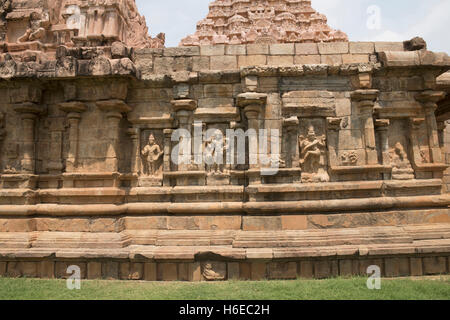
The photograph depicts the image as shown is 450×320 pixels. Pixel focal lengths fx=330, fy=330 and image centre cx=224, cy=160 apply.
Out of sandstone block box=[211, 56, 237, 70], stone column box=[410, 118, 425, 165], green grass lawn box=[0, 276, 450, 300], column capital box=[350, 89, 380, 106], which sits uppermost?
sandstone block box=[211, 56, 237, 70]

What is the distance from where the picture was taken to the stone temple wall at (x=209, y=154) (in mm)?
7605

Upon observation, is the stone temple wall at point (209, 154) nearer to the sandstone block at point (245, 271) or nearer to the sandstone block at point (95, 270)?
the sandstone block at point (95, 270)

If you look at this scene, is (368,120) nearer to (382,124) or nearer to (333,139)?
(382,124)

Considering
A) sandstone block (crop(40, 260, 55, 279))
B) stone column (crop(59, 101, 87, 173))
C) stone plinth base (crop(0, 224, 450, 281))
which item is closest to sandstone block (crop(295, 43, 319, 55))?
stone plinth base (crop(0, 224, 450, 281))

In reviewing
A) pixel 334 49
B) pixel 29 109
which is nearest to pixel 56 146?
pixel 29 109

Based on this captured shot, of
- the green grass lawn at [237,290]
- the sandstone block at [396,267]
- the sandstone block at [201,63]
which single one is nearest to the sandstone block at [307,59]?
the sandstone block at [201,63]

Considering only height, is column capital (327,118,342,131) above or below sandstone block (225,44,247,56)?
below

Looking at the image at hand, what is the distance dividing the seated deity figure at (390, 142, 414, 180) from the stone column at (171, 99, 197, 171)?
5154mm

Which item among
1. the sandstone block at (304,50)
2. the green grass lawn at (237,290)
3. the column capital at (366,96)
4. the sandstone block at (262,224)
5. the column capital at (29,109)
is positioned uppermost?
the sandstone block at (304,50)

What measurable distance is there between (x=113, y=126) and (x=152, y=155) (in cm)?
118

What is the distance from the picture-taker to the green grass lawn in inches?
229

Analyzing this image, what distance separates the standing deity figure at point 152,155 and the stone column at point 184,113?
0.65m

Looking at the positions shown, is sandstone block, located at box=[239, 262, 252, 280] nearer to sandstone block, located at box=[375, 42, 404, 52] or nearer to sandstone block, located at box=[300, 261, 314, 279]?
sandstone block, located at box=[300, 261, 314, 279]
